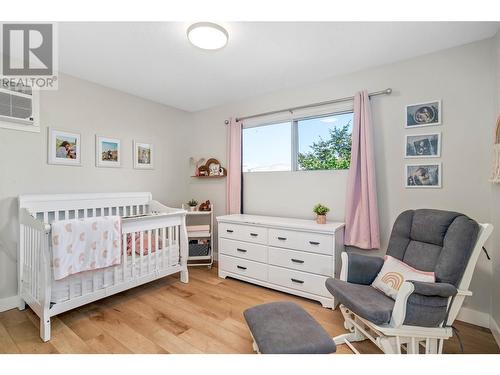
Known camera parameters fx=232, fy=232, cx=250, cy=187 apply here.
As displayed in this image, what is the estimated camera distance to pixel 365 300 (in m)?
1.52

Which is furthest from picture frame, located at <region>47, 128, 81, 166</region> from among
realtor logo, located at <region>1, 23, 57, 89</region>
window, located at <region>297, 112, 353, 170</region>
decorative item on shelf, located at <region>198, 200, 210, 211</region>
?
window, located at <region>297, 112, 353, 170</region>

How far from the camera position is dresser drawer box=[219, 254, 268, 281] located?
260 centimetres

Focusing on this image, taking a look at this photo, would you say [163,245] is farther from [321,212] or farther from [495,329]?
[495,329]

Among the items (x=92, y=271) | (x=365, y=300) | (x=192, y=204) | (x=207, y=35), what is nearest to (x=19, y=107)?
(x=92, y=271)

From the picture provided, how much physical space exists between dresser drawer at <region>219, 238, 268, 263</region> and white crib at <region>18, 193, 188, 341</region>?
0.47 meters

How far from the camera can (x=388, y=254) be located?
190 centimetres

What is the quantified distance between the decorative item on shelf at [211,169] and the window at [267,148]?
375 mm

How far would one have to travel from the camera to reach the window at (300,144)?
2.65 metres

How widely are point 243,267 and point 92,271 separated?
1.49m

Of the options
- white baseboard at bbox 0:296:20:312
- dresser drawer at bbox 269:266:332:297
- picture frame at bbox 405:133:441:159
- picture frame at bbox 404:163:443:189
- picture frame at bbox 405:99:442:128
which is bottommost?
white baseboard at bbox 0:296:20:312

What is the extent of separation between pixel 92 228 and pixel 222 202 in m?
1.85

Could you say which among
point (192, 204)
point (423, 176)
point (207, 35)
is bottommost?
point (192, 204)

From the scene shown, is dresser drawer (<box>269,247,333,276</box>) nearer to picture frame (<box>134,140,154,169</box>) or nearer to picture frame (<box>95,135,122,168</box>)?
picture frame (<box>134,140,154,169</box>)
